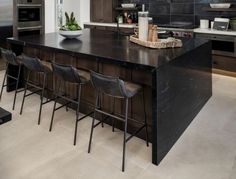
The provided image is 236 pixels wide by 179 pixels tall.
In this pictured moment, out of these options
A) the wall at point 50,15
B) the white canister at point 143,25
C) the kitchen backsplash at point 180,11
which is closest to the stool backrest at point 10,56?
the white canister at point 143,25

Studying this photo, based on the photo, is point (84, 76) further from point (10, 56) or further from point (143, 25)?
point (10, 56)

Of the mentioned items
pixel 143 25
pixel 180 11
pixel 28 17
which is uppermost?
pixel 180 11

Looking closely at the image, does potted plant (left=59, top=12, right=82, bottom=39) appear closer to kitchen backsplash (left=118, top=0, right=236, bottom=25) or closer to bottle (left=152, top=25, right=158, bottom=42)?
bottle (left=152, top=25, right=158, bottom=42)

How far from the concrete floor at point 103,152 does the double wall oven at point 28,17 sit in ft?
9.67

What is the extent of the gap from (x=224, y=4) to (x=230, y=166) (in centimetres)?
358

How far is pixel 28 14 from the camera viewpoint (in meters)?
5.75

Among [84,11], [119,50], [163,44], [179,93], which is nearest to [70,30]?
[119,50]

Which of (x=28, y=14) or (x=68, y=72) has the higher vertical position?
(x=28, y=14)

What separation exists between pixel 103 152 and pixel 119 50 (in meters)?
1.14

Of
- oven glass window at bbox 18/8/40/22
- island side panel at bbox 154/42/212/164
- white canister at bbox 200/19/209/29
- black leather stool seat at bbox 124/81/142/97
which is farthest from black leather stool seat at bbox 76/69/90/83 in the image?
oven glass window at bbox 18/8/40/22

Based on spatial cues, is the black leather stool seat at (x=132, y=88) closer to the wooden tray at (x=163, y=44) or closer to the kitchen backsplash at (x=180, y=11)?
the wooden tray at (x=163, y=44)

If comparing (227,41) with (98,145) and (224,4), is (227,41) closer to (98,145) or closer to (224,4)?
(224,4)

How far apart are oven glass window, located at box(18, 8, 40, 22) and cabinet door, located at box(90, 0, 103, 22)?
1472 millimetres

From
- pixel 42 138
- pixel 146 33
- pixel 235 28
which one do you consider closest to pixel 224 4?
pixel 235 28
